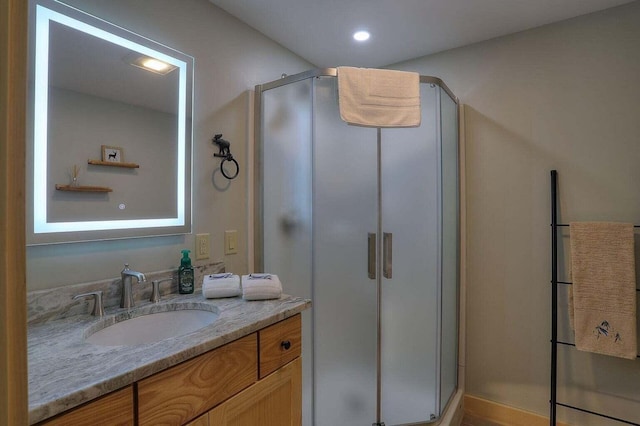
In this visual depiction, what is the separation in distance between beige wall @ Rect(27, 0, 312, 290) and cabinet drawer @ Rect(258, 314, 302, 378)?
62 cm

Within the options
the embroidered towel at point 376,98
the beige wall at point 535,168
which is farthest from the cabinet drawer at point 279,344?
the beige wall at point 535,168

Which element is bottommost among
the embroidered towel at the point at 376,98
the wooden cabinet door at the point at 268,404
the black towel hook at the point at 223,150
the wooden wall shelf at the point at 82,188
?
the wooden cabinet door at the point at 268,404

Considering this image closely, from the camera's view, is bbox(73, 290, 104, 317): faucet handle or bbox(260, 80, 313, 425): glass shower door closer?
bbox(73, 290, 104, 317): faucet handle

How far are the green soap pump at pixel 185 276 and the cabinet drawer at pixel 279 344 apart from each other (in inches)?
19.8

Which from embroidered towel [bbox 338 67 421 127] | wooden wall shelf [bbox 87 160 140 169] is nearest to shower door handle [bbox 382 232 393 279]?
embroidered towel [bbox 338 67 421 127]

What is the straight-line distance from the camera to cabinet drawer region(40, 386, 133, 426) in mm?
635

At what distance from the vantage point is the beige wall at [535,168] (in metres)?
1.70

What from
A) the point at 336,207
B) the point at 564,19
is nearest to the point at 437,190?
the point at 336,207

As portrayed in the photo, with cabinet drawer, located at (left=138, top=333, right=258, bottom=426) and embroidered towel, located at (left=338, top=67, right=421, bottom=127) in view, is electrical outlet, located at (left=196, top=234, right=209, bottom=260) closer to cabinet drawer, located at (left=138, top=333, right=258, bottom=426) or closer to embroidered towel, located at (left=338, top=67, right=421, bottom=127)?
cabinet drawer, located at (left=138, top=333, right=258, bottom=426)

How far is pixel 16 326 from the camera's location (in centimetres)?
35

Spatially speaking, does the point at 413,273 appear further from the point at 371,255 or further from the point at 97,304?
the point at 97,304

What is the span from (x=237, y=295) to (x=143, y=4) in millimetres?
1267

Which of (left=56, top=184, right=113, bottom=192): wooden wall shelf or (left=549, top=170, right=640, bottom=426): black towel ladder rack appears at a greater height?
(left=56, top=184, right=113, bottom=192): wooden wall shelf

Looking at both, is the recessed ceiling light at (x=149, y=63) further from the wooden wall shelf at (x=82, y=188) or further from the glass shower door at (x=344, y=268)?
the glass shower door at (x=344, y=268)
